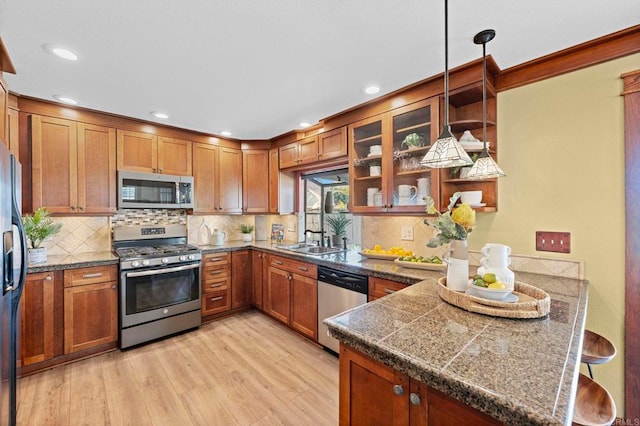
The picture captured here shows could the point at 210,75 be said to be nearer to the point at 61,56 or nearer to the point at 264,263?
the point at 61,56

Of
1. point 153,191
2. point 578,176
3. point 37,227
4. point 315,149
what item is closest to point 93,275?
point 37,227

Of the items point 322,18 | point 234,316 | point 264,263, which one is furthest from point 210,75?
point 234,316

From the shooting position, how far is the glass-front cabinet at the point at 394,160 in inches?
91.3

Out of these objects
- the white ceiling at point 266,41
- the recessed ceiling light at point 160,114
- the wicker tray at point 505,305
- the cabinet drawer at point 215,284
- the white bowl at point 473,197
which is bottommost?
the cabinet drawer at point 215,284

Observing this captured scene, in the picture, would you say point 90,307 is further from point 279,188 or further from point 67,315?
point 279,188

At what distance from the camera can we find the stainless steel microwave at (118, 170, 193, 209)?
10.1ft

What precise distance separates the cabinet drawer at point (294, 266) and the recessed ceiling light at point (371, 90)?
66.5 inches

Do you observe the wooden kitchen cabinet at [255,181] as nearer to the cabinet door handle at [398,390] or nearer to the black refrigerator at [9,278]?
the black refrigerator at [9,278]

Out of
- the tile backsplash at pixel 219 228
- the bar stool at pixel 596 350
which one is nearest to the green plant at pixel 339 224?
the tile backsplash at pixel 219 228

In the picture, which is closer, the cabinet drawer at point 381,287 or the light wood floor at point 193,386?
the light wood floor at point 193,386

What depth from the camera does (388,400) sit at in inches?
39.8

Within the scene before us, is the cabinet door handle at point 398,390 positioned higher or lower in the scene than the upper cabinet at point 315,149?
lower

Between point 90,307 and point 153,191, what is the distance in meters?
1.32

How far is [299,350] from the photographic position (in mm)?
2727
